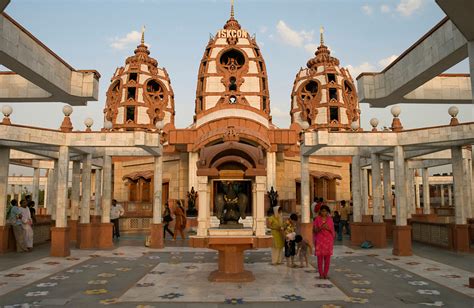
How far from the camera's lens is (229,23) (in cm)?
3978

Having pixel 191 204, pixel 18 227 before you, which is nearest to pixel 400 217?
pixel 18 227

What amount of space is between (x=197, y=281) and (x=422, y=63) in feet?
21.4

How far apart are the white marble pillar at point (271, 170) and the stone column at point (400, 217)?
12.4 m

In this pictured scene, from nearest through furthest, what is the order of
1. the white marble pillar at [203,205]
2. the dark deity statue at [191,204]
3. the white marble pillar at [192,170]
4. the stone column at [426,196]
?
the white marble pillar at [203,205] < the stone column at [426,196] < the dark deity statue at [191,204] < the white marble pillar at [192,170]

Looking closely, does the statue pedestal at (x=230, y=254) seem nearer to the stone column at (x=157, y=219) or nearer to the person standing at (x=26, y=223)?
the stone column at (x=157, y=219)

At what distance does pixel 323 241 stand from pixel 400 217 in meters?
5.39

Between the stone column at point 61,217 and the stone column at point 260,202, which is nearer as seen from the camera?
the stone column at point 260,202

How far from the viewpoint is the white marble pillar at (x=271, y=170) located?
82.7ft

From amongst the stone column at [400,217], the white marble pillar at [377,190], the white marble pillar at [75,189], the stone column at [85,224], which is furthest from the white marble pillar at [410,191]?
the white marble pillar at [75,189]

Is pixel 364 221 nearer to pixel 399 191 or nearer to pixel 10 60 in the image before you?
pixel 399 191

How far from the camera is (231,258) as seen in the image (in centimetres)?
874

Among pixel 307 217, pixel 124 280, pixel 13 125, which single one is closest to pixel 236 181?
pixel 124 280

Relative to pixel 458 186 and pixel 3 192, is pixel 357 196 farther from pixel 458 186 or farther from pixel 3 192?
pixel 3 192

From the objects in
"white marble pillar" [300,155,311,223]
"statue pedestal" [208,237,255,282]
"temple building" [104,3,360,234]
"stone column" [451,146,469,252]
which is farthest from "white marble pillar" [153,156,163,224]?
"stone column" [451,146,469,252]
